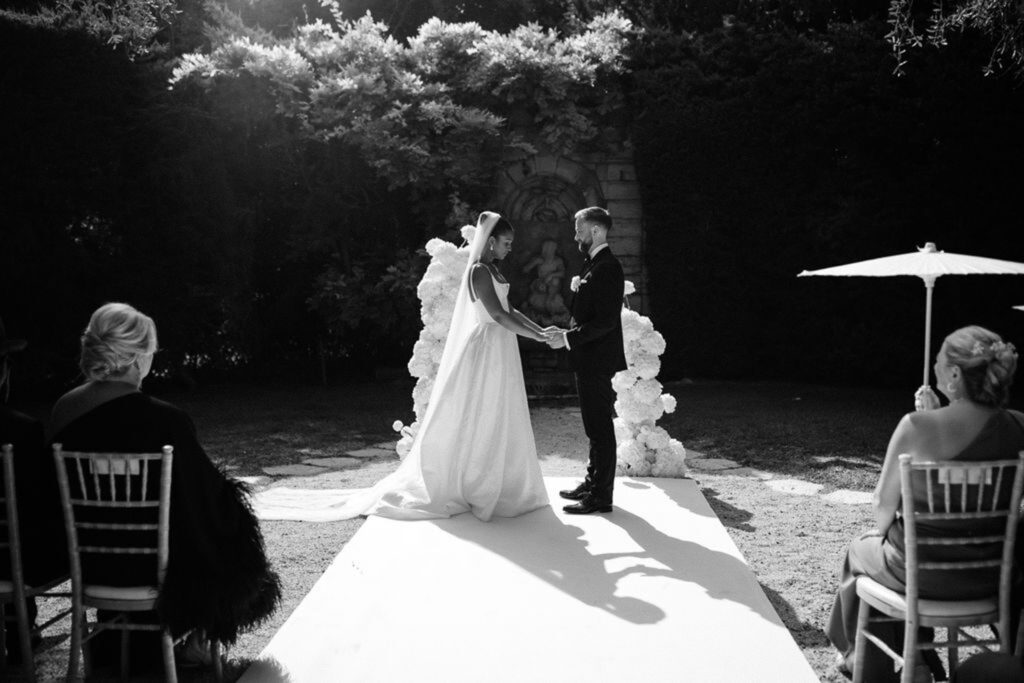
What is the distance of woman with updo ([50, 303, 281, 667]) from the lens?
10.8 ft

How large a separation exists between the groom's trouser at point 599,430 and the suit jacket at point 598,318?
87mm

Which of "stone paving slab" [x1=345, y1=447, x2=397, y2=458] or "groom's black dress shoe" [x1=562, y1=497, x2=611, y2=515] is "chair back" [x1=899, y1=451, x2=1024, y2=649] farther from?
"stone paving slab" [x1=345, y1=447, x2=397, y2=458]

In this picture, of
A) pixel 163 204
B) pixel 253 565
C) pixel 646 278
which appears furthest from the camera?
pixel 646 278

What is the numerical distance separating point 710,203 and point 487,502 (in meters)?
7.02

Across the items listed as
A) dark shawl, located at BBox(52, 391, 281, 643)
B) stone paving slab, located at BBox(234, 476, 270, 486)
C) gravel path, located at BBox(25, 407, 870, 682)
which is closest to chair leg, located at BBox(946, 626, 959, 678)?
gravel path, located at BBox(25, 407, 870, 682)

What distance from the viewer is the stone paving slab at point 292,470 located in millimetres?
7402

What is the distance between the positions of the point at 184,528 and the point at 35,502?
59cm

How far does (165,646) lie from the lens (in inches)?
127

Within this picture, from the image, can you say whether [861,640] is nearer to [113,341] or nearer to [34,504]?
[113,341]

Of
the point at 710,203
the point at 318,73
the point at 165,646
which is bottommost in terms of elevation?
the point at 165,646

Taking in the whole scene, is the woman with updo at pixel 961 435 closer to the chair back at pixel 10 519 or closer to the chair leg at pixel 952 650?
the chair leg at pixel 952 650

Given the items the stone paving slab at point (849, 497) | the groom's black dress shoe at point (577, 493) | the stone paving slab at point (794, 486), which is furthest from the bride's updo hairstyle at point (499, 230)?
the stone paving slab at point (849, 497)

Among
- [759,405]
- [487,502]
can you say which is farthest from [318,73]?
[487,502]

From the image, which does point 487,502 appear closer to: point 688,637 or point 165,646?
point 688,637
